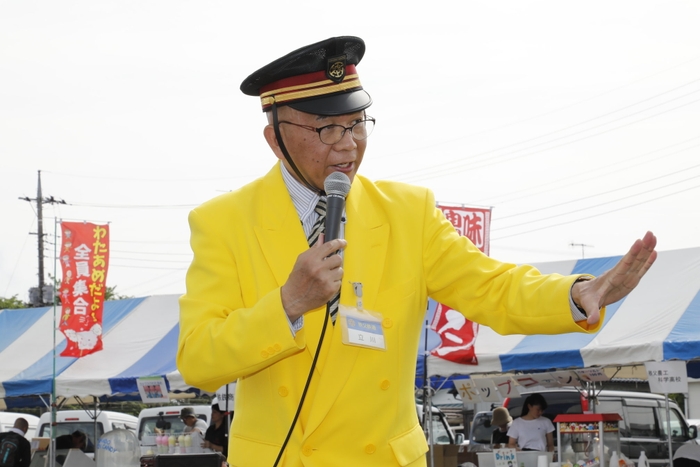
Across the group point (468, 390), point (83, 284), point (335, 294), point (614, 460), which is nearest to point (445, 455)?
point (614, 460)

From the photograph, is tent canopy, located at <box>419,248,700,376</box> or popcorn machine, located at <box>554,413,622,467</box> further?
tent canopy, located at <box>419,248,700,376</box>

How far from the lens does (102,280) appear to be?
48.8ft

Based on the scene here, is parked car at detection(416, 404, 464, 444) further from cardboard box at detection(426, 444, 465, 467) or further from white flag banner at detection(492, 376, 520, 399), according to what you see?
cardboard box at detection(426, 444, 465, 467)

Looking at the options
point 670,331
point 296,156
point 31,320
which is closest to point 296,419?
point 296,156

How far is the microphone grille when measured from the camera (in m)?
2.14

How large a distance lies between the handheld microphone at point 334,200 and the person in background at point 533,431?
33.2 feet

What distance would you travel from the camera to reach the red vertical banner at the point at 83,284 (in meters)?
14.1

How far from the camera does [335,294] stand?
6.68 feet

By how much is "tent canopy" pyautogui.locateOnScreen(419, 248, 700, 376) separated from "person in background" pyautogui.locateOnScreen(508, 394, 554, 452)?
1136 millimetres

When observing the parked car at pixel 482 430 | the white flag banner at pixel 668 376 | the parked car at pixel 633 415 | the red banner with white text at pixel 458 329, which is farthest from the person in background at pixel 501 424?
the white flag banner at pixel 668 376

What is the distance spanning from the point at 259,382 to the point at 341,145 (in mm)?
654

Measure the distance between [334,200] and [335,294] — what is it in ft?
0.74

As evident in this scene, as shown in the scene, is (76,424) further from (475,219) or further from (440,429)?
(475,219)

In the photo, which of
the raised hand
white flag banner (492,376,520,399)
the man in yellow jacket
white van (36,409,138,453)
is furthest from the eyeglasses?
white van (36,409,138,453)
